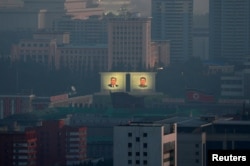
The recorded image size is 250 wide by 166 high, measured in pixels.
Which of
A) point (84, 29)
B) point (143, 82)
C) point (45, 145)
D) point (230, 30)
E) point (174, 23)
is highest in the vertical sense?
point (174, 23)

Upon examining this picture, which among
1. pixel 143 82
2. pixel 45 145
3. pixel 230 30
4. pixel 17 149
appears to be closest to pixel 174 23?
pixel 230 30

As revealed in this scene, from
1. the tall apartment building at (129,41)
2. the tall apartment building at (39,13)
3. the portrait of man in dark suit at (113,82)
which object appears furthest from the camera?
the tall apartment building at (39,13)

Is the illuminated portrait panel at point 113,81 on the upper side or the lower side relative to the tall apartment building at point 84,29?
lower

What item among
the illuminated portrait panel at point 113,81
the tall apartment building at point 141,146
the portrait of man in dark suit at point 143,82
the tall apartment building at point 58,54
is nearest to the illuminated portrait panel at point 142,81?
the portrait of man in dark suit at point 143,82

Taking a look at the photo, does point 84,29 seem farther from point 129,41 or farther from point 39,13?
point 129,41

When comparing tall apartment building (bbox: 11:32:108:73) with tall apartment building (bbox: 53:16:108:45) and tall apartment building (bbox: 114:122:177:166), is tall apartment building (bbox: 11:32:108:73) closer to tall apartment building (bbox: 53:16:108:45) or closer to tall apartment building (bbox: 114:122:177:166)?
tall apartment building (bbox: 53:16:108:45)

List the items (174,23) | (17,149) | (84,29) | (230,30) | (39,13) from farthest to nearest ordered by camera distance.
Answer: (39,13) < (84,29) < (174,23) < (230,30) < (17,149)

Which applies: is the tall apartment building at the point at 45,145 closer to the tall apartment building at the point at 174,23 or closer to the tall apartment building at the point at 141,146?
the tall apartment building at the point at 141,146
